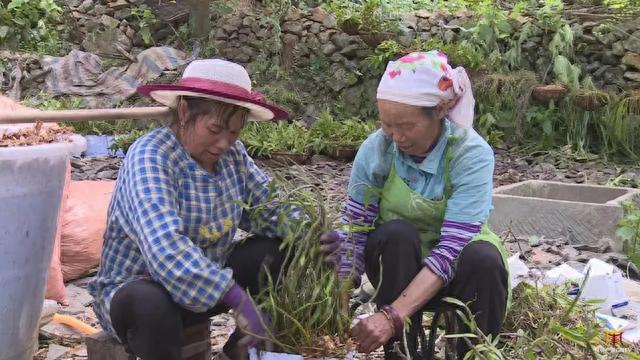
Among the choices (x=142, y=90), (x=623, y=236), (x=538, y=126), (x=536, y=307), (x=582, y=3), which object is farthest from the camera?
(x=582, y=3)

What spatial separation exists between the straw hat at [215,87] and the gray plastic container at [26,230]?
308mm

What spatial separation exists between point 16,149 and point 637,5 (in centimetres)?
768

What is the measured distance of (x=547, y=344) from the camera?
191cm

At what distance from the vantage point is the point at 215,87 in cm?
209

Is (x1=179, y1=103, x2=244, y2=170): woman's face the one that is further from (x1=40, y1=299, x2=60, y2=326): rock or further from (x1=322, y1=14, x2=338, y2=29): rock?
(x1=322, y1=14, x2=338, y2=29): rock

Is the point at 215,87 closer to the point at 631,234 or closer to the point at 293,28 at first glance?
the point at 631,234

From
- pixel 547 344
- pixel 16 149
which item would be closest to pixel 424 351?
pixel 547 344

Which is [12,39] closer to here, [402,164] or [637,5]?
Answer: [637,5]

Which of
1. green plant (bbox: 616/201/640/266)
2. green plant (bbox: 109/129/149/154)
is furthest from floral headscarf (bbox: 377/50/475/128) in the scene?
green plant (bbox: 109/129/149/154)

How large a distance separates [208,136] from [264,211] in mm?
318

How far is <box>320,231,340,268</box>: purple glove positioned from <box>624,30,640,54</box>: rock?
22.1ft

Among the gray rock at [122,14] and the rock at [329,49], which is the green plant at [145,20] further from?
the rock at [329,49]

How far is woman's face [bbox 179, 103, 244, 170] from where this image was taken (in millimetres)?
2107

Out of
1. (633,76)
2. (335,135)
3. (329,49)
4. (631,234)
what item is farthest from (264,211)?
(329,49)
